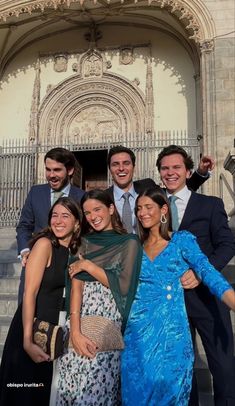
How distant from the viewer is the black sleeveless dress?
1.95 metres

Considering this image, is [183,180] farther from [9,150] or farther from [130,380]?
[9,150]

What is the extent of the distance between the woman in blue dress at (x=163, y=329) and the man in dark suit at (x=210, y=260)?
0.38 ft

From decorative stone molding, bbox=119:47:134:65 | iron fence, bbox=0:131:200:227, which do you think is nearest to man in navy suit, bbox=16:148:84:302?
iron fence, bbox=0:131:200:227

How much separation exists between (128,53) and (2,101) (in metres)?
4.24

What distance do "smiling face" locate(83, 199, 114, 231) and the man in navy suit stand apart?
2.37 ft

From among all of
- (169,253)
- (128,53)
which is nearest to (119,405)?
(169,253)

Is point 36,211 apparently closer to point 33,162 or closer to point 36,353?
point 36,353

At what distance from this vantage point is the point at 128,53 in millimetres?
12055

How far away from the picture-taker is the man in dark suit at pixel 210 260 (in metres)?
2.20

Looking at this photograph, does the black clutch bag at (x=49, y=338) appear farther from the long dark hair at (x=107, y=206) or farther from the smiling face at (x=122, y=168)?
the smiling face at (x=122, y=168)

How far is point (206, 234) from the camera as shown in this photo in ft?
7.84

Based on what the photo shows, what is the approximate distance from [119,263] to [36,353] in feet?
1.87

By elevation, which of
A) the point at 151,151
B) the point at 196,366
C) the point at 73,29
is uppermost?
the point at 73,29

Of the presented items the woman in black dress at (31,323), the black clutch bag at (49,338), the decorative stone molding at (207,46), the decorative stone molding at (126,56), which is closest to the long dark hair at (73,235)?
the woman in black dress at (31,323)
